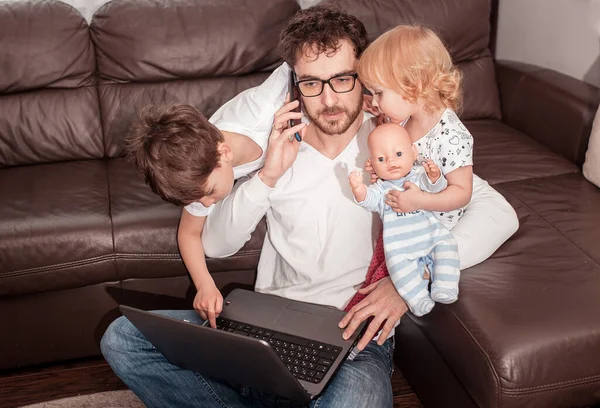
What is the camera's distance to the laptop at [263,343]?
144cm

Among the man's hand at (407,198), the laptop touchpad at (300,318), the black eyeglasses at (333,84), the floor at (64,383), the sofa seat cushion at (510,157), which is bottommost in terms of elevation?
the floor at (64,383)

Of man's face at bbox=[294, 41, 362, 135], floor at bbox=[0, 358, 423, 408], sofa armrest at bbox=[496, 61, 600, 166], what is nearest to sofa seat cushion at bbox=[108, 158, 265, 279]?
floor at bbox=[0, 358, 423, 408]

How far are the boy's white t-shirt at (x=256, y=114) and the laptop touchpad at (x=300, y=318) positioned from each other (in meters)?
0.44

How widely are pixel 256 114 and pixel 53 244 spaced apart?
2.35 feet

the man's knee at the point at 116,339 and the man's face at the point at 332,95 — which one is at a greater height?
the man's face at the point at 332,95

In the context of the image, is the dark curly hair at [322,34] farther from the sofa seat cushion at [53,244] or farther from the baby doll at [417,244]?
the sofa seat cushion at [53,244]

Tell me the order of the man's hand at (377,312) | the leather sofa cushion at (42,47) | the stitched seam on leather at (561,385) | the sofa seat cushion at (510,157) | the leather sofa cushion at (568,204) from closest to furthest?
the stitched seam on leather at (561,385)
the man's hand at (377,312)
the leather sofa cushion at (568,204)
the sofa seat cushion at (510,157)
the leather sofa cushion at (42,47)

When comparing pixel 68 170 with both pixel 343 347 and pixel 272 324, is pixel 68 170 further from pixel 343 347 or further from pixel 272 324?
pixel 343 347

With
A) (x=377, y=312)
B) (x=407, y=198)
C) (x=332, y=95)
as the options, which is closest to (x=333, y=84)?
(x=332, y=95)

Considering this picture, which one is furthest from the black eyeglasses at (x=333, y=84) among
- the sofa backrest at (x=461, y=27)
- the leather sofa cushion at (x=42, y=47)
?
the leather sofa cushion at (x=42, y=47)

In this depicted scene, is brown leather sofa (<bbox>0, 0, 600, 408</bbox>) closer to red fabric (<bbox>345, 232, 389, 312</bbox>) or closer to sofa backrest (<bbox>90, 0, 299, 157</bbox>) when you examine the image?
sofa backrest (<bbox>90, 0, 299, 157</bbox>)

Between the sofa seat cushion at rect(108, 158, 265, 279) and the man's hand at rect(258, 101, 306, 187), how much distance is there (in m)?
0.38

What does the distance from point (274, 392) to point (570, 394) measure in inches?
26.7

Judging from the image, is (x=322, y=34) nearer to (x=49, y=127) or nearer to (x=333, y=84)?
(x=333, y=84)
